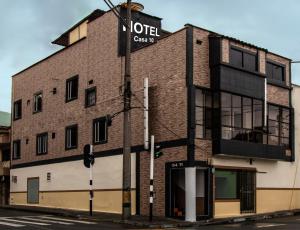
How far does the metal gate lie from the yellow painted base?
18.3 feet

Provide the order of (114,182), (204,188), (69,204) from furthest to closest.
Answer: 1. (69,204)
2. (114,182)
3. (204,188)

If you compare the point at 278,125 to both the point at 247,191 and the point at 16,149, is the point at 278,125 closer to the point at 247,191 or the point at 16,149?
the point at 247,191

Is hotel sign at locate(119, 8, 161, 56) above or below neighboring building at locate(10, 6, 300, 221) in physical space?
above

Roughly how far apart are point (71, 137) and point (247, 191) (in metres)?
13.2

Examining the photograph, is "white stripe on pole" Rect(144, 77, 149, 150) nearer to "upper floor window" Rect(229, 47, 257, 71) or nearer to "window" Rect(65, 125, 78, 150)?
"upper floor window" Rect(229, 47, 257, 71)

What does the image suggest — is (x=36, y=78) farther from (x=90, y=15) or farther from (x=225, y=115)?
(x=225, y=115)

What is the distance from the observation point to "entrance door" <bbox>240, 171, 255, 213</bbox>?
95.9ft

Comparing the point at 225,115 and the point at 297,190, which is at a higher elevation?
the point at 225,115

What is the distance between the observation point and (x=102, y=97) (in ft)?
113

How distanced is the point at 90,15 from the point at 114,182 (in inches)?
512

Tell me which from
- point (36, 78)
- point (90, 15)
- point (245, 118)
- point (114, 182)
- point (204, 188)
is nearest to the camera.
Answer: point (204, 188)

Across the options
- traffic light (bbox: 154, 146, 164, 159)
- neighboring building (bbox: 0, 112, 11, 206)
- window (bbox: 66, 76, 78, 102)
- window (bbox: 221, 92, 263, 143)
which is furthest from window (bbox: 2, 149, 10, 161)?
window (bbox: 221, 92, 263, 143)

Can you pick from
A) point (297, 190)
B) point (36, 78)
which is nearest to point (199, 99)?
point (297, 190)

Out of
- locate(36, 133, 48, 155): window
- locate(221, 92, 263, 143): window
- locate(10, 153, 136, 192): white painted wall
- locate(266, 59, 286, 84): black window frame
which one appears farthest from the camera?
locate(36, 133, 48, 155): window
